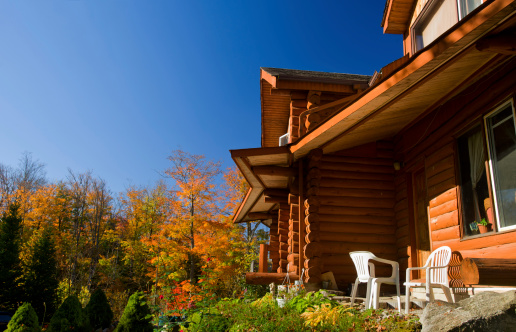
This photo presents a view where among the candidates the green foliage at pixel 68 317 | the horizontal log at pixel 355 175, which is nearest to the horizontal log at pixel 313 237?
the horizontal log at pixel 355 175

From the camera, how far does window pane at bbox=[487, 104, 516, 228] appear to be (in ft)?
15.5

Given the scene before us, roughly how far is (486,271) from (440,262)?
4.04 ft

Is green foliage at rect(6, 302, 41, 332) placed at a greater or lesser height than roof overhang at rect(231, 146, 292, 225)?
lesser

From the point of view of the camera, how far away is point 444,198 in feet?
20.4

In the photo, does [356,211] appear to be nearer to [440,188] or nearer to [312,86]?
[440,188]

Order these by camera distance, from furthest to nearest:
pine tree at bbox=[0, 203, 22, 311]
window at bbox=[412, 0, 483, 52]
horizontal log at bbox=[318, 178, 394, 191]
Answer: pine tree at bbox=[0, 203, 22, 311]
horizontal log at bbox=[318, 178, 394, 191]
window at bbox=[412, 0, 483, 52]

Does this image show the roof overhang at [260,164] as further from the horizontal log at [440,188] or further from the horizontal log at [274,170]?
the horizontal log at [440,188]

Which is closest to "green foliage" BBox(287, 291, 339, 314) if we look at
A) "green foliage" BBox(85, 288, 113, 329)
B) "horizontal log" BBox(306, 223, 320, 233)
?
"horizontal log" BBox(306, 223, 320, 233)

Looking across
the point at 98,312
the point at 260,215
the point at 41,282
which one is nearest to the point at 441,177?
the point at 260,215

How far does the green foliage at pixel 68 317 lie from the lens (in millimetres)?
8062

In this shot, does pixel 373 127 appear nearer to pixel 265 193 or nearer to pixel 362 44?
pixel 265 193

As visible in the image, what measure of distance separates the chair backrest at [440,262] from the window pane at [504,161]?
820mm

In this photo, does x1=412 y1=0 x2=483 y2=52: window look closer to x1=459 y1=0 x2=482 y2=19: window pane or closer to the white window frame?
x1=459 y1=0 x2=482 y2=19: window pane

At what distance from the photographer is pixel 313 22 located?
2338 centimetres
